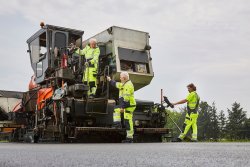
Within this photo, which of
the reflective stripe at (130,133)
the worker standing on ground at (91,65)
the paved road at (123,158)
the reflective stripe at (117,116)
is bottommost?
the paved road at (123,158)

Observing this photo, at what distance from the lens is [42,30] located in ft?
34.2

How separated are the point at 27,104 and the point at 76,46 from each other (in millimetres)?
2163

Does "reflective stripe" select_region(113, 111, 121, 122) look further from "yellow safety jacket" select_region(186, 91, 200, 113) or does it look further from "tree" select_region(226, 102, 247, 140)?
"tree" select_region(226, 102, 247, 140)

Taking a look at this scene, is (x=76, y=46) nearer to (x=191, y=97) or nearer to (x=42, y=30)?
(x=42, y=30)

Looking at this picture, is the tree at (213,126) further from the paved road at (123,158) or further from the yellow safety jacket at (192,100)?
the paved road at (123,158)

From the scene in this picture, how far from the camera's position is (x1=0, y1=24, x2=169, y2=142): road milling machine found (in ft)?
30.3

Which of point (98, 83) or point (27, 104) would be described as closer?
point (98, 83)

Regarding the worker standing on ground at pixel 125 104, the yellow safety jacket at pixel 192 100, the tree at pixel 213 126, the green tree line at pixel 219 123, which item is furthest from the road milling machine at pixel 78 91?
the tree at pixel 213 126

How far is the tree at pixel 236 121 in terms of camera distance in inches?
3184

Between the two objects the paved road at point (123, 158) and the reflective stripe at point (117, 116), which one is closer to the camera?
the paved road at point (123, 158)

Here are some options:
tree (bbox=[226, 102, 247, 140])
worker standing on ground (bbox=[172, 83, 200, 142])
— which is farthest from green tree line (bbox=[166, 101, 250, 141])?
worker standing on ground (bbox=[172, 83, 200, 142])

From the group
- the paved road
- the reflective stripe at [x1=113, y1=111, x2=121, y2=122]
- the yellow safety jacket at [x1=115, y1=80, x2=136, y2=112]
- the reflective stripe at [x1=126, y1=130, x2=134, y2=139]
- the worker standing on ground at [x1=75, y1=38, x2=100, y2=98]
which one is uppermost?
the worker standing on ground at [x1=75, y1=38, x2=100, y2=98]

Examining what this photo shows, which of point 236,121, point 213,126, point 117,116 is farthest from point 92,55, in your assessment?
point 213,126

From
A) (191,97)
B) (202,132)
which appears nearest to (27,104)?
(191,97)
